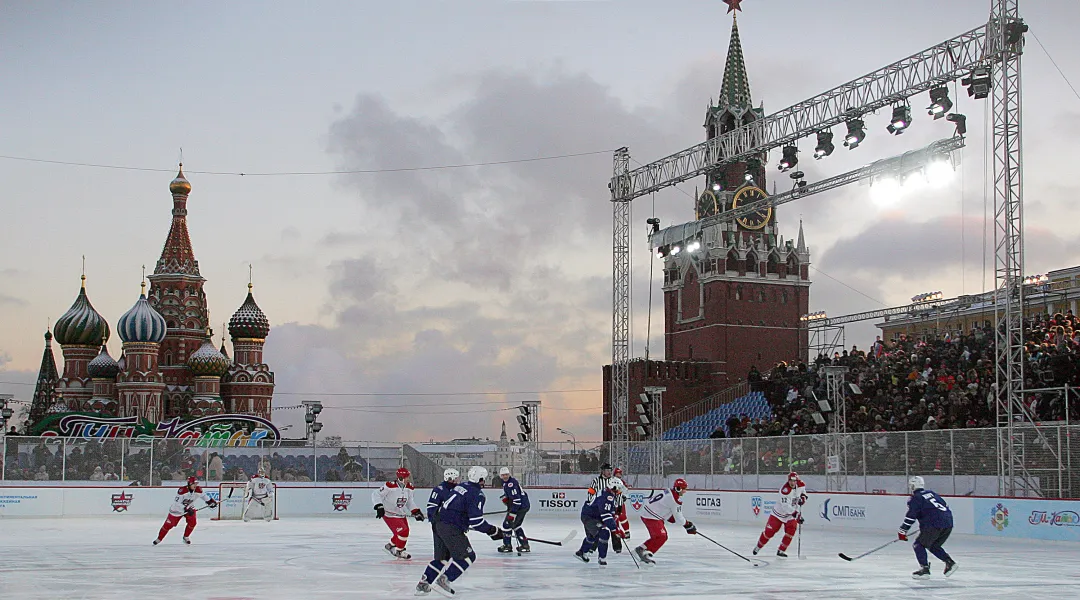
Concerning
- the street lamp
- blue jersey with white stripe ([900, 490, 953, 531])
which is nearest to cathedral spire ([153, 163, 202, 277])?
the street lamp

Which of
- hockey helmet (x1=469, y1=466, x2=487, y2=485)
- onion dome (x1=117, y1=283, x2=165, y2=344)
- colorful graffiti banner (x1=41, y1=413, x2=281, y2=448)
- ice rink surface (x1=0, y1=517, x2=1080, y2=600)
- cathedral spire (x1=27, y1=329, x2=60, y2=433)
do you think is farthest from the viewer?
cathedral spire (x1=27, y1=329, x2=60, y2=433)

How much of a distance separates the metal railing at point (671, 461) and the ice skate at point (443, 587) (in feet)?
61.1

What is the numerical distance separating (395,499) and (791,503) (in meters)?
7.22

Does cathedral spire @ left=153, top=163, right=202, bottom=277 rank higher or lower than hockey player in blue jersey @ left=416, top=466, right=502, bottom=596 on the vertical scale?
higher

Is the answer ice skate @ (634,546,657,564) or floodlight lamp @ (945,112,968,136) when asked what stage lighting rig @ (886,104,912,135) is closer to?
floodlight lamp @ (945,112,968,136)

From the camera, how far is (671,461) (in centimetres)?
4188

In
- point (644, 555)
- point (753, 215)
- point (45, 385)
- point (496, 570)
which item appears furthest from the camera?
point (45, 385)

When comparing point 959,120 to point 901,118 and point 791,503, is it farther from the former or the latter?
point 791,503

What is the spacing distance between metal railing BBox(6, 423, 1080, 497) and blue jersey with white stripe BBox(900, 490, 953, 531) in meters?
11.6

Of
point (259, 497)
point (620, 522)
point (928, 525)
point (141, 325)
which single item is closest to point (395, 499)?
point (620, 522)

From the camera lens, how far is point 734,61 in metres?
91.7

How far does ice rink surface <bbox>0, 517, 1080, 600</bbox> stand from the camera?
16203 mm

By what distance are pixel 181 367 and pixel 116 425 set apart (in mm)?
12793

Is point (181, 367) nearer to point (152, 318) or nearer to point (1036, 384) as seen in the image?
point (152, 318)
